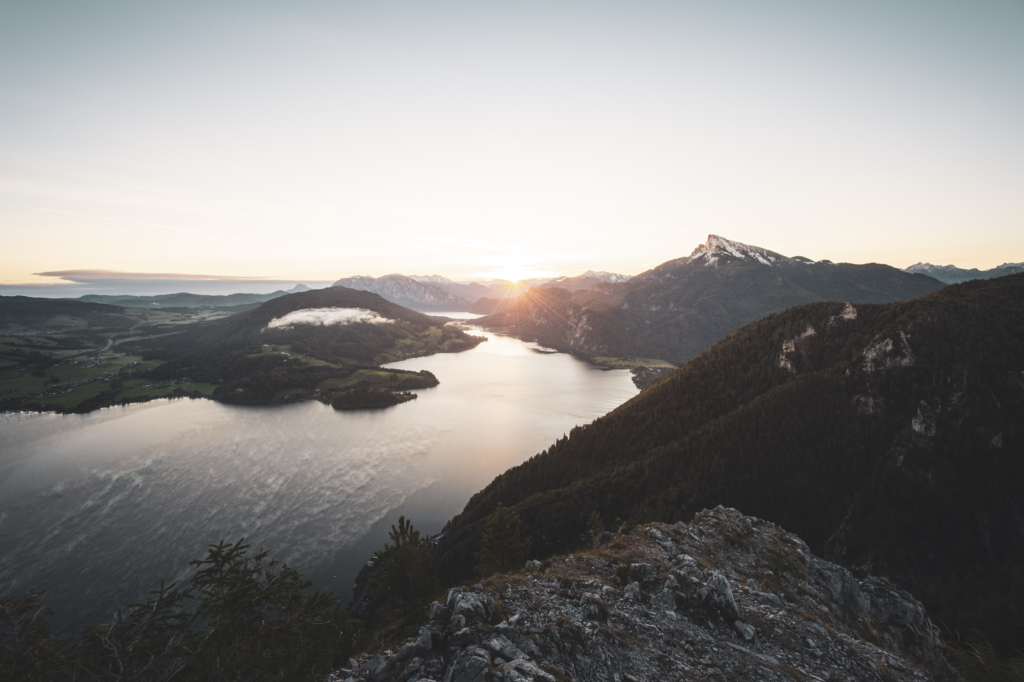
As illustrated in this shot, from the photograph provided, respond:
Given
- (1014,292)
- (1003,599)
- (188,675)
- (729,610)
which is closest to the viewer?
(188,675)

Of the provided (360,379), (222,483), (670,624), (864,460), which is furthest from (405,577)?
(360,379)

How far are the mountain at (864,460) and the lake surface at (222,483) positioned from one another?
2028cm

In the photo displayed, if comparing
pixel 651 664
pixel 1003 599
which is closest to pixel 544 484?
pixel 1003 599

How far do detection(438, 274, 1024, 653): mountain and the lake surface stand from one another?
20.3 meters

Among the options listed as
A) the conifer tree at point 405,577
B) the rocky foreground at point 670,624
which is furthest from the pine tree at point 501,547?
the rocky foreground at point 670,624

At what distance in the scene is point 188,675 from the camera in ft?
39.6

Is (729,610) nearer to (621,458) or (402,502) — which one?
(621,458)

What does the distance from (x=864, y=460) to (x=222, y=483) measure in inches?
5064

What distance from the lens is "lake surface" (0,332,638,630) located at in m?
57.6

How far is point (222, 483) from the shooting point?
82.7 m

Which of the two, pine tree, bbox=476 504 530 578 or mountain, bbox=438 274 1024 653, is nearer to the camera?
pine tree, bbox=476 504 530 578

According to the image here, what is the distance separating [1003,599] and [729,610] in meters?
47.3

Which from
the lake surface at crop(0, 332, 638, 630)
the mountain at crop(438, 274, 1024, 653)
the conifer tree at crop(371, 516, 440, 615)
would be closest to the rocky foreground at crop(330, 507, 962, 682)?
the conifer tree at crop(371, 516, 440, 615)

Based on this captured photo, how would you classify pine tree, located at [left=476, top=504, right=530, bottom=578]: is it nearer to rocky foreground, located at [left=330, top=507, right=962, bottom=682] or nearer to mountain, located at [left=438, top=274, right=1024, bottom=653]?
rocky foreground, located at [left=330, top=507, right=962, bottom=682]
